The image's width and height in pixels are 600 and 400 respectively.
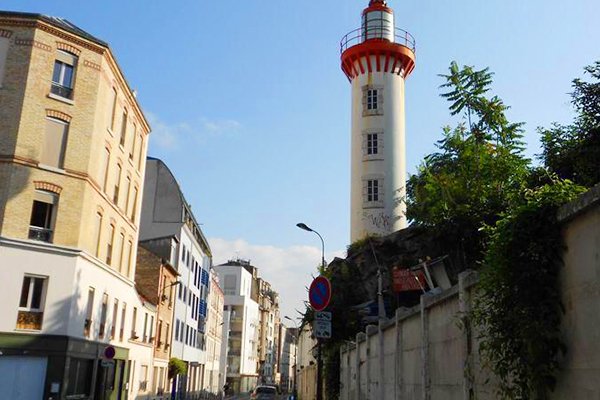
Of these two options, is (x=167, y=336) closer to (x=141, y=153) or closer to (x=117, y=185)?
(x=141, y=153)

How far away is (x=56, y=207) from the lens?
25.0 m

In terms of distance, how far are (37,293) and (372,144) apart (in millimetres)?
26066

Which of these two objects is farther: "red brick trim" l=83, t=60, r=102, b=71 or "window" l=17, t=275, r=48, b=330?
"red brick trim" l=83, t=60, r=102, b=71

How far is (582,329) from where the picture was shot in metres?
5.18

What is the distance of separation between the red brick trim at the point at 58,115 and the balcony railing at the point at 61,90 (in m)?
0.90

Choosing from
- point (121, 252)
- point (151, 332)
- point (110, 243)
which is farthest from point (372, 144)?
point (110, 243)

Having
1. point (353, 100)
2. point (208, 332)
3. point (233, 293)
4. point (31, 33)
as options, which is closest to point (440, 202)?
point (353, 100)

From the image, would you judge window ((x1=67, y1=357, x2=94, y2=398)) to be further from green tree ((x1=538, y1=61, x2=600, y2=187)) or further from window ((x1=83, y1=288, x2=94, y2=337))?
green tree ((x1=538, y1=61, x2=600, y2=187))

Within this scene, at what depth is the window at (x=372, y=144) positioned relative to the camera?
42.7m

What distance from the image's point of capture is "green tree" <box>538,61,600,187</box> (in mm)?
19953

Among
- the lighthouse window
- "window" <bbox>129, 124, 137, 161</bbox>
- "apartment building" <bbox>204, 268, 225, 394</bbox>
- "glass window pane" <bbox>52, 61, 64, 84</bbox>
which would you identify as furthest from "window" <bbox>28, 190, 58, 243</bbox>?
"apartment building" <bbox>204, 268, 225, 394</bbox>

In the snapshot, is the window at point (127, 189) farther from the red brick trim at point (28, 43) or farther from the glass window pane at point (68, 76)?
the red brick trim at point (28, 43)

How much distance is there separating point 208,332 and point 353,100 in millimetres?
33496

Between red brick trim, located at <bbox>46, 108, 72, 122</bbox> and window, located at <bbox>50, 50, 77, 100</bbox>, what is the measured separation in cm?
90
